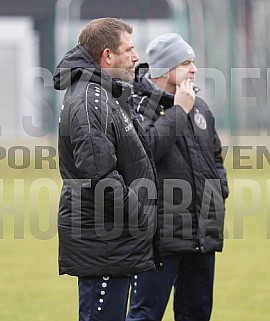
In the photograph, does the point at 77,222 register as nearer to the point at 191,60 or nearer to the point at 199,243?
the point at 199,243

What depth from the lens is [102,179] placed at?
4293mm

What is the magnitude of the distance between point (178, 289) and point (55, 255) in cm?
431

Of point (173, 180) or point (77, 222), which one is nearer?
point (77, 222)

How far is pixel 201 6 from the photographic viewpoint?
714 inches

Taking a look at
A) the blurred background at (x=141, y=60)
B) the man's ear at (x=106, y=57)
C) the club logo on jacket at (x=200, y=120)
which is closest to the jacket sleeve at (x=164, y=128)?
the club logo on jacket at (x=200, y=120)

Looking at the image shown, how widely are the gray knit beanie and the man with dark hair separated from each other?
91cm

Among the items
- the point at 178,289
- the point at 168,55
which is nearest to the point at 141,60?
the point at 168,55

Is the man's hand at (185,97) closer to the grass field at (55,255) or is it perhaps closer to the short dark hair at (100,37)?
the short dark hair at (100,37)

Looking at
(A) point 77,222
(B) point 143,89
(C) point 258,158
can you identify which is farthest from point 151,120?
(C) point 258,158

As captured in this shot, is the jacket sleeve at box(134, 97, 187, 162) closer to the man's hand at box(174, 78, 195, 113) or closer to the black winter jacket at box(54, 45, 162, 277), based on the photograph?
the man's hand at box(174, 78, 195, 113)

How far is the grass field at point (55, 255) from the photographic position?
6.98 m

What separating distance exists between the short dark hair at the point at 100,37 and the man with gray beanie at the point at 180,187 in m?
0.84

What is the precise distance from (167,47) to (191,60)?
0.16 meters

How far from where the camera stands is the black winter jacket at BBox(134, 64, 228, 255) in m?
5.26
